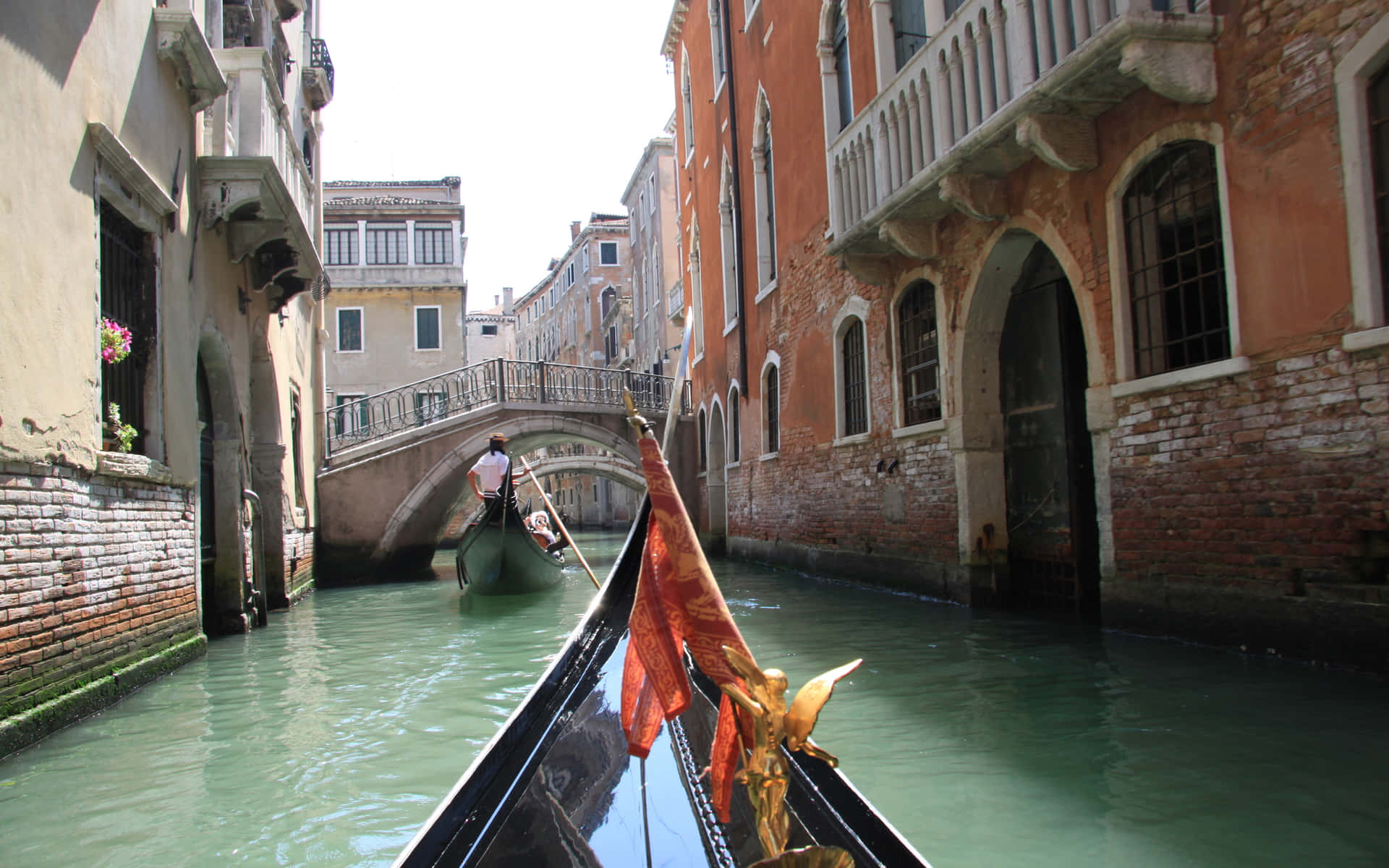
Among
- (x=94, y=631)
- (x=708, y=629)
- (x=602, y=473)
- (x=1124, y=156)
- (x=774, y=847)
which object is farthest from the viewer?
Answer: (x=602, y=473)

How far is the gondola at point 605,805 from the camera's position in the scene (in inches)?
63.7

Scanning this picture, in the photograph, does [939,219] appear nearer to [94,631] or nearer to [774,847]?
[94,631]

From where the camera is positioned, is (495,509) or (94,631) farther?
(495,509)

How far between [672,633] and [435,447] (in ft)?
37.1

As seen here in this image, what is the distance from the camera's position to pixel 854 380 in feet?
28.1

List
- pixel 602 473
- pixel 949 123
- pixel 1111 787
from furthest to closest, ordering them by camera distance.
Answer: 1. pixel 602 473
2. pixel 949 123
3. pixel 1111 787

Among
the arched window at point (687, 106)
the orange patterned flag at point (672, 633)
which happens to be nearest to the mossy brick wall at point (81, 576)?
the orange patterned flag at point (672, 633)

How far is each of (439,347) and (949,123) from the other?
15683 mm

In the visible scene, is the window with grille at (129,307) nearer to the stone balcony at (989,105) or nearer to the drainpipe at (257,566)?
the drainpipe at (257,566)

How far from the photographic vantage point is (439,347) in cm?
2008

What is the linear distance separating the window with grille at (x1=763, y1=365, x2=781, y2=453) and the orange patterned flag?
903 centimetres

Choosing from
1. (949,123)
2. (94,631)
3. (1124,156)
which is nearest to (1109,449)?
(1124,156)

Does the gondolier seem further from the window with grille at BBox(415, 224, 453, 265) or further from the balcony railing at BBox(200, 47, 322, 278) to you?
the window with grille at BBox(415, 224, 453, 265)

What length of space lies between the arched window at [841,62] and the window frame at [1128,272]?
150 inches
